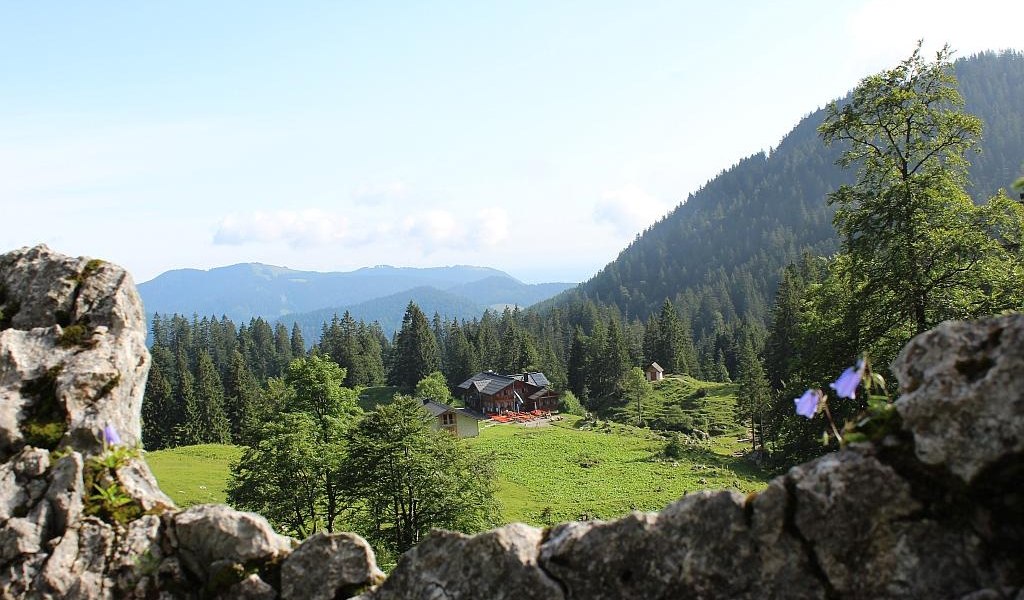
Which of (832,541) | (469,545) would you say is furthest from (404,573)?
(832,541)

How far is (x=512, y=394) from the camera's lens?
109188 mm

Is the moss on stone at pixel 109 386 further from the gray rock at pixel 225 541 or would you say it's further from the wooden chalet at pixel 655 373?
the wooden chalet at pixel 655 373

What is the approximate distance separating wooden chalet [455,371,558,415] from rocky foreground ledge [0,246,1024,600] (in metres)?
101

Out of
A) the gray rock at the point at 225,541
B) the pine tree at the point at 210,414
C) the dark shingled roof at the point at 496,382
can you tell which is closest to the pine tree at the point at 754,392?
the dark shingled roof at the point at 496,382

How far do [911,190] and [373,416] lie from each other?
78.9ft

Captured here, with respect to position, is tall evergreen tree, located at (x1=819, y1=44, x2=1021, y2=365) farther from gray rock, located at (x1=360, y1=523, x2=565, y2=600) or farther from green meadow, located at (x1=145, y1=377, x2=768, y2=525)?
green meadow, located at (x1=145, y1=377, x2=768, y2=525)

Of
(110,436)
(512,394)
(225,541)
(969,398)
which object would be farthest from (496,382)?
(969,398)

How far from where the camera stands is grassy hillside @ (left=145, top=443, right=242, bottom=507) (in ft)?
134

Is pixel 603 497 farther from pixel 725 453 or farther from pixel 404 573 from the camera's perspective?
pixel 404 573

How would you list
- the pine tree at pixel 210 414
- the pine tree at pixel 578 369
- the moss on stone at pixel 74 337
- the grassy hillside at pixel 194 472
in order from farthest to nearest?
the pine tree at pixel 578 369 → the pine tree at pixel 210 414 → the grassy hillside at pixel 194 472 → the moss on stone at pixel 74 337

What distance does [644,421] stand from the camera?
93.2 meters

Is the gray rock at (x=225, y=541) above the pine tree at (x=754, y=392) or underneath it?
above

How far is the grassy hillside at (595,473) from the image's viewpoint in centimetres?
4362

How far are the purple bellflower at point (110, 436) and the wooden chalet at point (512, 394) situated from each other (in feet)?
330
